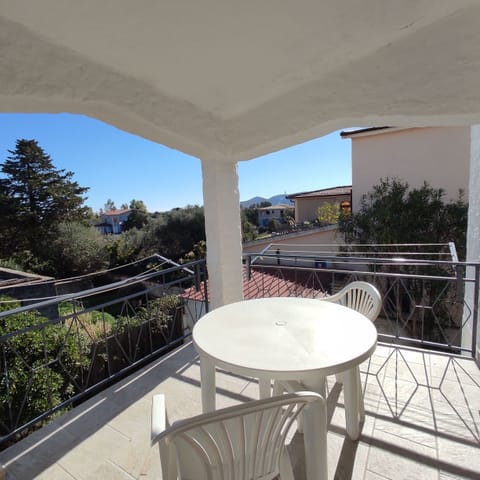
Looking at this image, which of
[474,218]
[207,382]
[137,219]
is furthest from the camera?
[137,219]

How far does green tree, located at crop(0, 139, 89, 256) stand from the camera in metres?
14.8

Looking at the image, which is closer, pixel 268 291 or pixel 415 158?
pixel 268 291

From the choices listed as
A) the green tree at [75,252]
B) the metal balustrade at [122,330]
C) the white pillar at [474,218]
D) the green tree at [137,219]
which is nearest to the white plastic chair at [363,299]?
the metal balustrade at [122,330]

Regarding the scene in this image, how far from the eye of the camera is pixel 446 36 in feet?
4.72

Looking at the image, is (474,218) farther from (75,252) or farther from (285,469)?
(75,252)

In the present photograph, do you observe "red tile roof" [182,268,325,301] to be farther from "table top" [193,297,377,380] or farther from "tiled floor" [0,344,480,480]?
"table top" [193,297,377,380]

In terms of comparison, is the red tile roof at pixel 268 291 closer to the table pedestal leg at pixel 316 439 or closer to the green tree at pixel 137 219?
the table pedestal leg at pixel 316 439

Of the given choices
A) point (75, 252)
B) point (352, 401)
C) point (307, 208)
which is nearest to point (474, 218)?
point (352, 401)

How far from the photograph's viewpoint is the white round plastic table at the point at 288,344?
46.3 inches

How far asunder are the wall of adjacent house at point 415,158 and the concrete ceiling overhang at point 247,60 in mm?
6965

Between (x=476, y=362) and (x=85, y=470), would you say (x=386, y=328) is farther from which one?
(x=85, y=470)

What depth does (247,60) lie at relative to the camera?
1.60 meters

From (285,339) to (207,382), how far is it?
1.53ft

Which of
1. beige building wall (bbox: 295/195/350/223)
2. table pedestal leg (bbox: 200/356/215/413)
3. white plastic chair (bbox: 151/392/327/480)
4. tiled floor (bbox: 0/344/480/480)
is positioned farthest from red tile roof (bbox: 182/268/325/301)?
beige building wall (bbox: 295/195/350/223)
